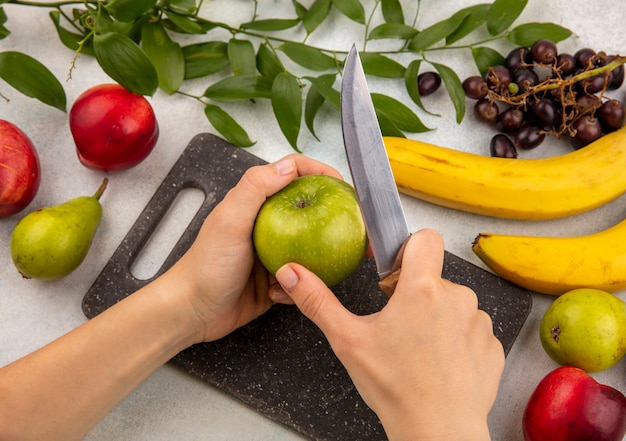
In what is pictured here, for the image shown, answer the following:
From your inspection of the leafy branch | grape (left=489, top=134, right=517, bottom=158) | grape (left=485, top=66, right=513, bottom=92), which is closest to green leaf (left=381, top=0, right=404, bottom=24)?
the leafy branch

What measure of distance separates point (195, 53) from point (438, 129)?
54cm

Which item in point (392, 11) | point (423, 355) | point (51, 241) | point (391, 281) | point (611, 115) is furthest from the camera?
point (392, 11)

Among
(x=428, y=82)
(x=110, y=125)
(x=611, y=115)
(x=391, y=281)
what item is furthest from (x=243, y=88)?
(x=611, y=115)

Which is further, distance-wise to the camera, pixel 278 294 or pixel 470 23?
pixel 470 23

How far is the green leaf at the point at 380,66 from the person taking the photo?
54.4 inches

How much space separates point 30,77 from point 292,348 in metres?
0.74

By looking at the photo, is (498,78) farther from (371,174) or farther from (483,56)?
(371,174)

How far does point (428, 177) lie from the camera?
1.28 metres

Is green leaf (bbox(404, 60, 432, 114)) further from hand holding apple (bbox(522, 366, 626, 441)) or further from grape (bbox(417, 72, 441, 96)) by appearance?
hand holding apple (bbox(522, 366, 626, 441))

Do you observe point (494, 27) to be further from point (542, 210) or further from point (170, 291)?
point (170, 291)

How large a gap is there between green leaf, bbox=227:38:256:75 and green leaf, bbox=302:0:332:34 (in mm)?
128

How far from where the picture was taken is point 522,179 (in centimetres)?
127

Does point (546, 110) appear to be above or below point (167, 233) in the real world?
above

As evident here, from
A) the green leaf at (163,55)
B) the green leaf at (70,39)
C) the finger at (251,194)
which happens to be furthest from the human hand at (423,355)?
the green leaf at (70,39)
